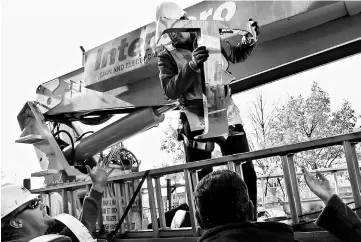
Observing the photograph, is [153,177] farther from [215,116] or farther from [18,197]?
[18,197]

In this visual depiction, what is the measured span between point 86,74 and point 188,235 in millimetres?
2201

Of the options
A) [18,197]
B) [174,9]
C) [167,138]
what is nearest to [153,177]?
[18,197]

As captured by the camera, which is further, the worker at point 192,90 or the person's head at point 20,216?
the worker at point 192,90

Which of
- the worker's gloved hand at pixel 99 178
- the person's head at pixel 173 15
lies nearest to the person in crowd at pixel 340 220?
the person's head at pixel 173 15

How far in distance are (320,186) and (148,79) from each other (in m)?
2.40

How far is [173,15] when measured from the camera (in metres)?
2.89

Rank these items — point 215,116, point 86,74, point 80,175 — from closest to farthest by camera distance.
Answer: point 215,116
point 86,74
point 80,175

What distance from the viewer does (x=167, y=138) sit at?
21719 mm

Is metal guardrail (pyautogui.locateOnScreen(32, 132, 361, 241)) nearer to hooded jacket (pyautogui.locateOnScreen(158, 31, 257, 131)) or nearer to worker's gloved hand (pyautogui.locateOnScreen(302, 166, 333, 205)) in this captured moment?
worker's gloved hand (pyautogui.locateOnScreen(302, 166, 333, 205))

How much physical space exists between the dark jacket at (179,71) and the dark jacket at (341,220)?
116 cm

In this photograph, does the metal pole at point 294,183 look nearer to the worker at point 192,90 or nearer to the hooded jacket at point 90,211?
the worker at point 192,90

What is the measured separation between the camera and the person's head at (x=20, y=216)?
2.23m

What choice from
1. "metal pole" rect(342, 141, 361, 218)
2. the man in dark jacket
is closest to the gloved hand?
"metal pole" rect(342, 141, 361, 218)

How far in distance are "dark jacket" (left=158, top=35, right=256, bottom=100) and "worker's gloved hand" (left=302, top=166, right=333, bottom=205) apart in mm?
984
